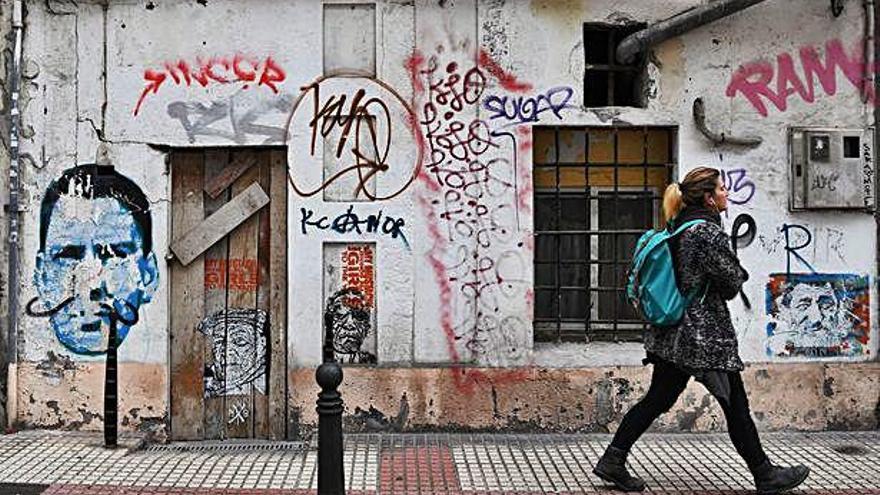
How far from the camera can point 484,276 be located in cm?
823

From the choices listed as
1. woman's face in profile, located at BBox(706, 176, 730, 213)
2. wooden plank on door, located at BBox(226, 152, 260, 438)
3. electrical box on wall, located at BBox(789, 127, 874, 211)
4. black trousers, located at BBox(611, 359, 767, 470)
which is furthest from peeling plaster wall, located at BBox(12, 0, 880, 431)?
woman's face in profile, located at BBox(706, 176, 730, 213)

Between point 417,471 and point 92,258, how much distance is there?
3132 millimetres

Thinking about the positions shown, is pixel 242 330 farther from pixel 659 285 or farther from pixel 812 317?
pixel 812 317

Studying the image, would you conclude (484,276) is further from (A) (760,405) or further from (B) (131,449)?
(B) (131,449)

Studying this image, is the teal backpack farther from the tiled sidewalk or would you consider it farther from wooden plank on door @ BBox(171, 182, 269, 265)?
wooden plank on door @ BBox(171, 182, 269, 265)

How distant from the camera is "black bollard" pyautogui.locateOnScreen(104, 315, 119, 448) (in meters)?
7.59

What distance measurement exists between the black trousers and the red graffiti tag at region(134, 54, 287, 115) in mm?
3740

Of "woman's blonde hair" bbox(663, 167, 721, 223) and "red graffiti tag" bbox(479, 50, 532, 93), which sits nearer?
"woman's blonde hair" bbox(663, 167, 721, 223)

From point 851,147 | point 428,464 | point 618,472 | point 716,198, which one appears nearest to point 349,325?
point 428,464

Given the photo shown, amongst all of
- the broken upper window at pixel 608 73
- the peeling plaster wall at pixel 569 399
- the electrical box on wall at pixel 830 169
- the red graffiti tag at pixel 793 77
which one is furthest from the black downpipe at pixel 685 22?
the peeling plaster wall at pixel 569 399

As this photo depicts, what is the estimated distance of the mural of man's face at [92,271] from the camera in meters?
8.20

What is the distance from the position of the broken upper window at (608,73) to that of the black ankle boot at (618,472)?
3.04 metres

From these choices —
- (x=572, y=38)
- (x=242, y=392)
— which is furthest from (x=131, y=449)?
(x=572, y=38)

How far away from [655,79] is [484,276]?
2079 millimetres
